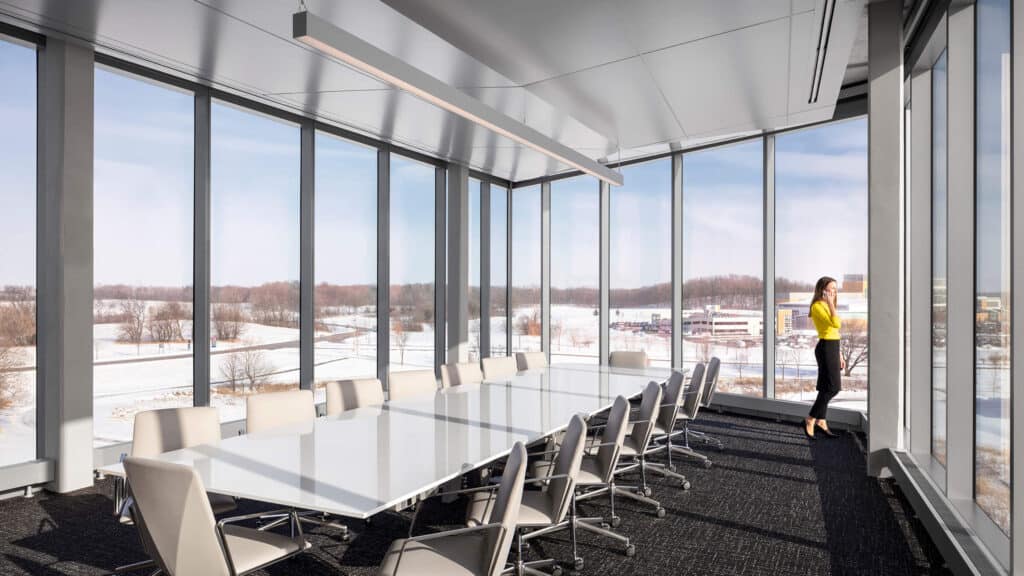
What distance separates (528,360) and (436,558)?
14.7 ft

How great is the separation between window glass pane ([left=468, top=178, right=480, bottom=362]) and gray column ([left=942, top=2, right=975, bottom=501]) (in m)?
6.21

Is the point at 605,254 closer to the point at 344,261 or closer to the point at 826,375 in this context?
the point at 826,375

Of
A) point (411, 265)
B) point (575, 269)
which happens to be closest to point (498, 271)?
point (575, 269)

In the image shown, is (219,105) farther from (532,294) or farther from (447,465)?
(532,294)

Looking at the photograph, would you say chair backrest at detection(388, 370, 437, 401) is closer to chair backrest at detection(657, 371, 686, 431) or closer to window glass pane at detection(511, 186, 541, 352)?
chair backrest at detection(657, 371, 686, 431)

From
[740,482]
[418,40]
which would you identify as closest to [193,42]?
[418,40]

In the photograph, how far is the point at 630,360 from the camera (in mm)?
6898

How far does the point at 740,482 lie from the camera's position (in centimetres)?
467

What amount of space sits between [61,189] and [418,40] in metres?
2.89

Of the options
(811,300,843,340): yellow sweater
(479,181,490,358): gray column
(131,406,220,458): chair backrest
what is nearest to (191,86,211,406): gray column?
(131,406,220,458): chair backrest

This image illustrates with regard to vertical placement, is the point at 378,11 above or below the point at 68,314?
above

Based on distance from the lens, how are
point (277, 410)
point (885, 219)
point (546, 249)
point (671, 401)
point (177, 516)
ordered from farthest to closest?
point (546, 249) < point (671, 401) < point (885, 219) < point (277, 410) < point (177, 516)

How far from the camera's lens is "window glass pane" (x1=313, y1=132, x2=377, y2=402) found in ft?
21.5

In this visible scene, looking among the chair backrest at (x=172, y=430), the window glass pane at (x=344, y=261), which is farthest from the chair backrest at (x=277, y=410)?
the window glass pane at (x=344, y=261)
